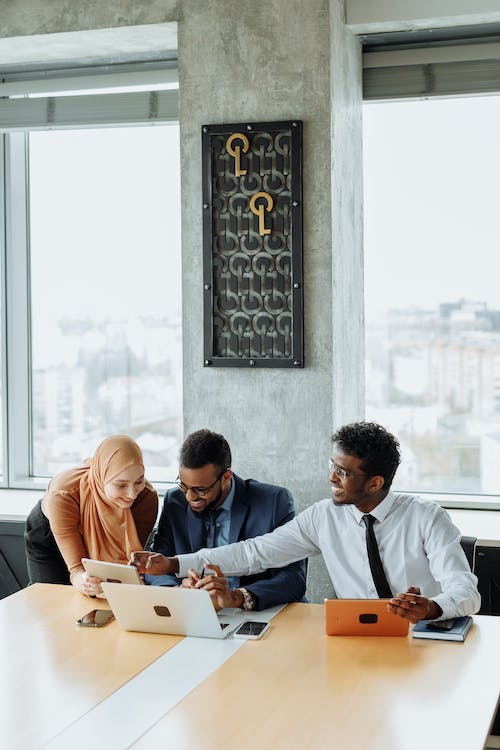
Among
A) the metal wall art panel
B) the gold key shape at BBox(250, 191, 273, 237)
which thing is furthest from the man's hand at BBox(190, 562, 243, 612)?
the gold key shape at BBox(250, 191, 273, 237)

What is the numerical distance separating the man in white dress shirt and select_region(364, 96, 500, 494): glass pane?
1.33 m

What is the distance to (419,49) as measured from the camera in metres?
4.26

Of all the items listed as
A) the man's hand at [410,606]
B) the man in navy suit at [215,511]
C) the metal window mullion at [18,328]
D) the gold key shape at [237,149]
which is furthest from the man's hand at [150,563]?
the metal window mullion at [18,328]

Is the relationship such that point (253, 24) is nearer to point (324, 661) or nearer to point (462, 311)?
point (462, 311)

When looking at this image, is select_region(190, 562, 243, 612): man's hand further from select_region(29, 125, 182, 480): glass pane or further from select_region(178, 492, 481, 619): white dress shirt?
select_region(29, 125, 182, 480): glass pane

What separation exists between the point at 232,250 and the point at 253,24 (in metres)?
0.90

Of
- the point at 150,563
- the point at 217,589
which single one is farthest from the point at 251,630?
the point at 150,563

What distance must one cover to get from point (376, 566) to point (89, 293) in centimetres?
249

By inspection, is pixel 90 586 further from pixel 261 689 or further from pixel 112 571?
pixel 261 689

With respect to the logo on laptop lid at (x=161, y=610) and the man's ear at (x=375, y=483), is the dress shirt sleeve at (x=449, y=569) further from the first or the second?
the logo on laptop lid at (x=161, y=610)

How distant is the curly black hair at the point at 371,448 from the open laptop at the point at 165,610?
2.21ft

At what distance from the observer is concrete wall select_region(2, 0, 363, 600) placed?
12.6ft

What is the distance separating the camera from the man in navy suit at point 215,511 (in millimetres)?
3211

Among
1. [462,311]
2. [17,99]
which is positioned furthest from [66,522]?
[17,99]
